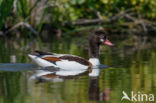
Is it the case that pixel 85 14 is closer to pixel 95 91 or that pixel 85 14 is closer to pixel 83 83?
pixel 83 83

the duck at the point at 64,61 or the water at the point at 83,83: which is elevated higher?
the duck at the point at 64,61

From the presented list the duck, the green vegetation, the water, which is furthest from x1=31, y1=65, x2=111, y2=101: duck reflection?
the green vegetation

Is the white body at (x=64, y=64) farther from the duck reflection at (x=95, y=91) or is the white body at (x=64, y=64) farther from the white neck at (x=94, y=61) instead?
the duck reflection at (x=95, y=91)

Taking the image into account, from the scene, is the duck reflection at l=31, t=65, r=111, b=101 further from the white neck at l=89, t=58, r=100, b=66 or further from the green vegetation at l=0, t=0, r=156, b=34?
the green vegetation at l=0, t=0, r=156, b=34

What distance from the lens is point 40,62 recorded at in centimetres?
1099

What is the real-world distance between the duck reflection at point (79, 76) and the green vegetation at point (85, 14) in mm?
10185

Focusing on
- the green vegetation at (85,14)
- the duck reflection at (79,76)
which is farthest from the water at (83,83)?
the green vegetation at (85,14)

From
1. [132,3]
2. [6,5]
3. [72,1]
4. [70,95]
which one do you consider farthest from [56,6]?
[70,95]

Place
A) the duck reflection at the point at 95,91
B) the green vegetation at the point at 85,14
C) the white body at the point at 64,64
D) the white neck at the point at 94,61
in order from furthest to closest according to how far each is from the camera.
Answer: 1. the green vegetation at the point at 85,14
2. the white neck at the point at 94,61
3. the white body at the point at 64,64
4. the duck reflection at the point at 95,91

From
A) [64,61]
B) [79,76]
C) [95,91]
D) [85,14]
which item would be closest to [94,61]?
[64,61]

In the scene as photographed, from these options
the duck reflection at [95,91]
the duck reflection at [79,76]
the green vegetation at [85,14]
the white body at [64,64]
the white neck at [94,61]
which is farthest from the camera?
the green vegetation at [85,14]

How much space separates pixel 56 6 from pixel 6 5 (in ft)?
20.7

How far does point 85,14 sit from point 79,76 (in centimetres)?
1453

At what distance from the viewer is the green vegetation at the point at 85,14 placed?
71.9 feet
